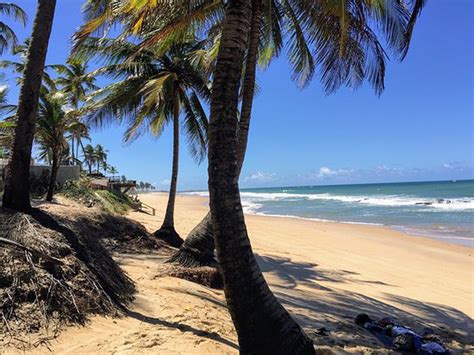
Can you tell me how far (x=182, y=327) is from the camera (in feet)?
15.0

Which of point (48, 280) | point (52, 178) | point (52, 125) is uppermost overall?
point (52, 125)

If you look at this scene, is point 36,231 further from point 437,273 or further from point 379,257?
point 379,257

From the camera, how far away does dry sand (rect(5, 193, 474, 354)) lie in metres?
4.11

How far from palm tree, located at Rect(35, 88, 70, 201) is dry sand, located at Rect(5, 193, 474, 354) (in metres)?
8.10

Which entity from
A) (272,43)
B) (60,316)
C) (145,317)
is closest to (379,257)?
(272,43)

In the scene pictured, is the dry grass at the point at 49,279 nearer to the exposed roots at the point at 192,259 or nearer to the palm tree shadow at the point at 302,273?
the exposed roots at the point at 192,259

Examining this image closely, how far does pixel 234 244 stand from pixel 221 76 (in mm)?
1507

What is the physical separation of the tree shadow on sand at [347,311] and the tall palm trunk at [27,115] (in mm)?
4447

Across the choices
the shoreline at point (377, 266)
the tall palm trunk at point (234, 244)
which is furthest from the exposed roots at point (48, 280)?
the shoreline at point (377, 266)

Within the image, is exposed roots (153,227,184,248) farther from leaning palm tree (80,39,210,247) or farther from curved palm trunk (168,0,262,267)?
curved palm trunk (168,0,262,267)

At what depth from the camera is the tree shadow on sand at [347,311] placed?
5426mm

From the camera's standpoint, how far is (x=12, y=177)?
20.0ft

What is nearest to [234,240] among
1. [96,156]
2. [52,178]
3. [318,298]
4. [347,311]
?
[347,311]

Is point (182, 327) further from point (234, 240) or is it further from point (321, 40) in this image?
point (321, 40)
